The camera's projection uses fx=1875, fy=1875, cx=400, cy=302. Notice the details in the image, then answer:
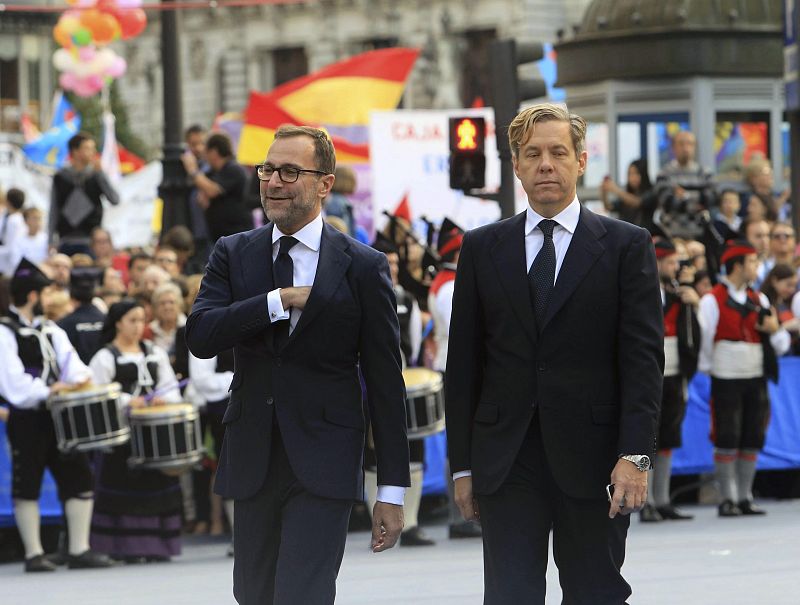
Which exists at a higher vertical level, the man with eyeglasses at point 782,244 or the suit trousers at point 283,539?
the man with eyeglasses at point 782,244

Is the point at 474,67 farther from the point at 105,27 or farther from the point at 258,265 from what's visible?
the point at 258,265

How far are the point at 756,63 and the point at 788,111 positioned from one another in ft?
10.7

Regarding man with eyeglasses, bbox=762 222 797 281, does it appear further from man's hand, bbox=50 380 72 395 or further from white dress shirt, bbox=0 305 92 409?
Answer: man's hand, bbox=50 380 72 395

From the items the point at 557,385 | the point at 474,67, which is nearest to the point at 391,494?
the point at 557,385

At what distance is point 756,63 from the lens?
20906mm

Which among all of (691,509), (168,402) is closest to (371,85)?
(691,509)

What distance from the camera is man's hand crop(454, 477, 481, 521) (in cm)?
584

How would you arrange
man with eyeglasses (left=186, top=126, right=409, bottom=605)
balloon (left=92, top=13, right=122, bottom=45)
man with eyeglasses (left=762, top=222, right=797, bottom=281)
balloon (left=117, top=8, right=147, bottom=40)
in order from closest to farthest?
man with eyeglasses (left=186, top=126, right=409, bottom=605) < man with eyeglasses (left=762, top=222, right=797, bottom=281) < balloon (left=92, top=13, right=122, bottom=45) < balloon (left=117, top=8, right=147, bottom=40)

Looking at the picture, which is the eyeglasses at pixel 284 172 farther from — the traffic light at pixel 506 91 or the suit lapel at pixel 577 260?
the traffic light at pixel 506 91

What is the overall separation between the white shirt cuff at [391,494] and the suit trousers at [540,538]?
27cm

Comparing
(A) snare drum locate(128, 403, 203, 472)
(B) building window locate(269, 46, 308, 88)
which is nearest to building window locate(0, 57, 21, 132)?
(B) building window locate(269, 46, 308, 88)

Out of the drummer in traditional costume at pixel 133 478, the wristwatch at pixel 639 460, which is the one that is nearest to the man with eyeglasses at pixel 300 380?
the wristwatch at pixel 639 460

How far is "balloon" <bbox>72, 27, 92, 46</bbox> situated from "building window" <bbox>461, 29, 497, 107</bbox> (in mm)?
24561

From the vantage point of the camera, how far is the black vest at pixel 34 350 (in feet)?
37.7
